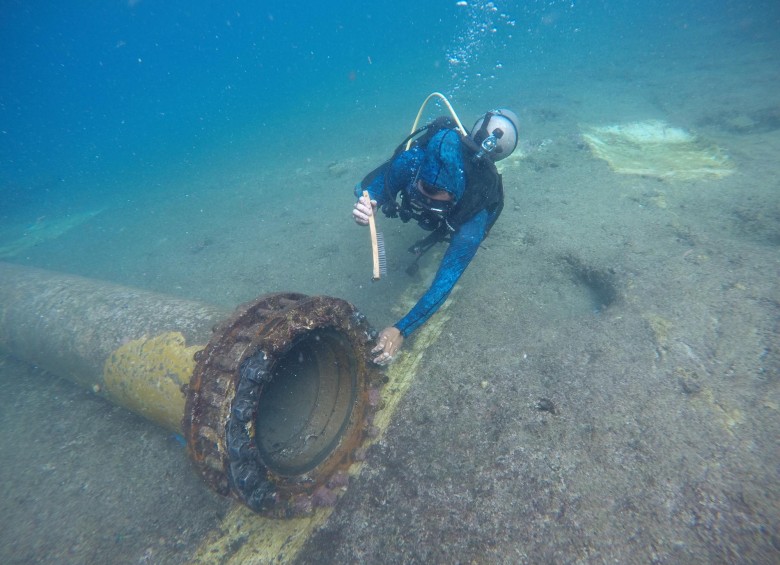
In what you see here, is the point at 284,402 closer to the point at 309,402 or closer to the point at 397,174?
the point at 309,402

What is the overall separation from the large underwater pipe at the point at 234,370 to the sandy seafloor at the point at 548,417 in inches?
18.1

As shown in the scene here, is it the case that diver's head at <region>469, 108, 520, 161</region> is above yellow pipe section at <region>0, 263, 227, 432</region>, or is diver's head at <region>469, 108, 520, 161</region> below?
above

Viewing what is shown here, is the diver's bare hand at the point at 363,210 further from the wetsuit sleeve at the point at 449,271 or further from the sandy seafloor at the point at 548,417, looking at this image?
the sandy seafloor at the point at 548,417

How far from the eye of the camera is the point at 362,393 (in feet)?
9.99

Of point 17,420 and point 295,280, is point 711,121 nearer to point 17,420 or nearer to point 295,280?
point 295,280

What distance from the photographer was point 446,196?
3.60 meters

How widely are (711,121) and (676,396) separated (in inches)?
390

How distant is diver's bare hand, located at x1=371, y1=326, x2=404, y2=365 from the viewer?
2.96 meters

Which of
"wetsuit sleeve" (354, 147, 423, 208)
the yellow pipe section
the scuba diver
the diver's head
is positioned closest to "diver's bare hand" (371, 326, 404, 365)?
the scuba diver

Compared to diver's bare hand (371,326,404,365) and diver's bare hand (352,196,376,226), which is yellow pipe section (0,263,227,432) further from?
diver's bare hand (352,196,376,226)

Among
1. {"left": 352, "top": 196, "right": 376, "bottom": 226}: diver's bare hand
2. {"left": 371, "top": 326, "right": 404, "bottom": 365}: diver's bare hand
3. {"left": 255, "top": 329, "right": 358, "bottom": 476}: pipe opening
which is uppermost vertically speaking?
{"left": 352, "top": 196, "right": 376, "bottom": 226}: diver's bare hand

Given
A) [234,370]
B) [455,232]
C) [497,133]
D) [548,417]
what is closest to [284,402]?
[234,370]

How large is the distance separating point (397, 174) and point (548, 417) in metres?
3.02

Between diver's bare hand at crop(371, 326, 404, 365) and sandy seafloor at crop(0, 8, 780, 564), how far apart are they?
494 millimetres
